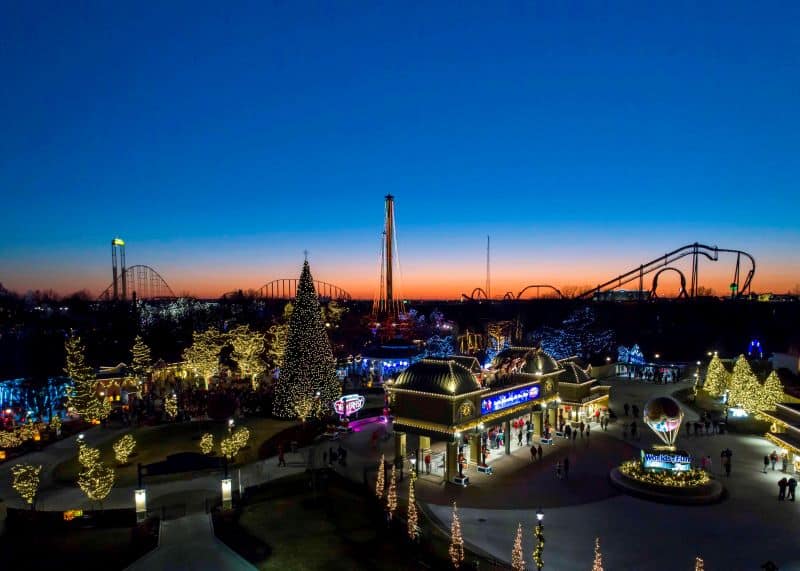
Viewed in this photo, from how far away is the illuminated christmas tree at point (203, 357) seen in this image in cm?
4316

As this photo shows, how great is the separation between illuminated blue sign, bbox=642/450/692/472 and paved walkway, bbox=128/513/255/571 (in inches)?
667

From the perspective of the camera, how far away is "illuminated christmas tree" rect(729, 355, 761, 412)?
2855 centimetres

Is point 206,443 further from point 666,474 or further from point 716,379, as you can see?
point 716,379

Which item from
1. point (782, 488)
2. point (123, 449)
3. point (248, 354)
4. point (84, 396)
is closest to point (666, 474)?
point (782, 488)

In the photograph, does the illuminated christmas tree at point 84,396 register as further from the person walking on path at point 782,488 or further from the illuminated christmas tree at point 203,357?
the person walking on path at point 782,488

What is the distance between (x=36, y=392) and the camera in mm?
40750

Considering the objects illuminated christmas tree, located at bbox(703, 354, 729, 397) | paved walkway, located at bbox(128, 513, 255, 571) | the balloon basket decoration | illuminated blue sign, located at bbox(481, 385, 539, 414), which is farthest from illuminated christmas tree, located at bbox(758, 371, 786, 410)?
paved walkway, located at bbox(128, 513, 255, 571)

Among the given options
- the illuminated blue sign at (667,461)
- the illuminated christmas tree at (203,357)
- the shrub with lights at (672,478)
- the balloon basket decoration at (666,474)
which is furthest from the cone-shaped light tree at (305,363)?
the illuminated blue sign at (667,461)

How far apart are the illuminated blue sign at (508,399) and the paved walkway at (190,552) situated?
42.0ft

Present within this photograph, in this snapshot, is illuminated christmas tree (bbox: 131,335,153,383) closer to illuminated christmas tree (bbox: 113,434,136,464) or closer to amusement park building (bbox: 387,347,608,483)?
illuminated christmas tree (bbox: 113,434,136,464)

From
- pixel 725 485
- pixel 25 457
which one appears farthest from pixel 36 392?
pixel 725 485

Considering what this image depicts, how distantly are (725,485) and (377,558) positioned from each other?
16545 mm

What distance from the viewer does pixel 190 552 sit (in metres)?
15.6

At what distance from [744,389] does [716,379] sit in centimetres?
873
